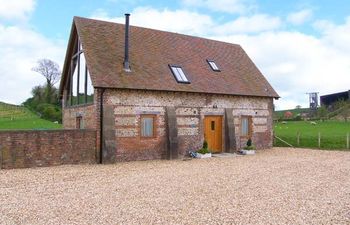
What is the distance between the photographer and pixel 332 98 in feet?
216

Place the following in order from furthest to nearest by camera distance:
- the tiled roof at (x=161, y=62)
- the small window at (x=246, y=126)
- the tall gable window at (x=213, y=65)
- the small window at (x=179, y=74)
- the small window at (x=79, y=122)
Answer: the tall gable window at (x=213, y=65), the small window at (x=246, y=126), the small window at (x=179, y=74), the small window at (x=79, y=122), the tiled roof at (x=161, y=62)

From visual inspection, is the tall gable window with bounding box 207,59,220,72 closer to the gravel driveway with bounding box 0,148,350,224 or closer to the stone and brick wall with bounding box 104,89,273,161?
the stone and brick wall with bounding box 104,89,273,161

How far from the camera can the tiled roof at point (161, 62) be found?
60.9ft

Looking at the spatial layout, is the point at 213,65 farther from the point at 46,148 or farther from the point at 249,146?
the point at 46,148

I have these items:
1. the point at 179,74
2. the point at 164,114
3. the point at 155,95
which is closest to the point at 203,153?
the point at 164,114

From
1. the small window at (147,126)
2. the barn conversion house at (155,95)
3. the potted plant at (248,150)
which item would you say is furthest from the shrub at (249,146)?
the small window at (147,126)

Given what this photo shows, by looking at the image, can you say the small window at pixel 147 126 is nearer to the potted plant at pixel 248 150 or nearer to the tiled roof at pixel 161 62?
the tiled roof at pixel 161 62

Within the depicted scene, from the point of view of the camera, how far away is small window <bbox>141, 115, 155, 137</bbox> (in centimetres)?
1881

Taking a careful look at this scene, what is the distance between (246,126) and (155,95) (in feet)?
23.4

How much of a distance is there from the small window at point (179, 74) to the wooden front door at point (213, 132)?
249 centimetres

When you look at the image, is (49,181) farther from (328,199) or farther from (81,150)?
(328,199)

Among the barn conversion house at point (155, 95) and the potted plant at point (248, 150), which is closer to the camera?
the barn conversion house at point (155, 95)

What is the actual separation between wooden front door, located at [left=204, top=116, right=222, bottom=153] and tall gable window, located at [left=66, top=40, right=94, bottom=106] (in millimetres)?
6567

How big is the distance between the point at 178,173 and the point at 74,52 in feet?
35.5
